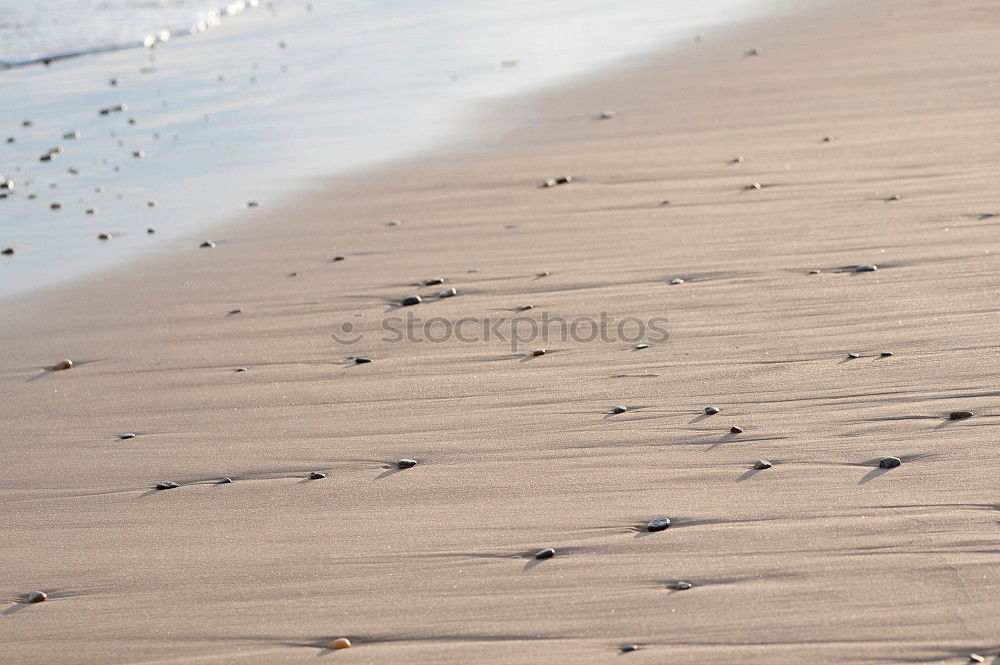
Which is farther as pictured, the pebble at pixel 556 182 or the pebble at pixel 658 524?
the pebble at pixel 556 182

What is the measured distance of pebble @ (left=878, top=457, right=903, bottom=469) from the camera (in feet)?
12.1

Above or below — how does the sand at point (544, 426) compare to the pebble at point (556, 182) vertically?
below

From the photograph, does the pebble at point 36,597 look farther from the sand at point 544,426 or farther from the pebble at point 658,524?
the pebble at point 658,524

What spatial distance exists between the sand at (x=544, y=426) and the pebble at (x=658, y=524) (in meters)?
0.03

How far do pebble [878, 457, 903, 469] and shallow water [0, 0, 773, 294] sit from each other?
443 cm

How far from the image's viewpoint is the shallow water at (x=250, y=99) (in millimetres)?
7492

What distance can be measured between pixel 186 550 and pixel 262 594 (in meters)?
0.40

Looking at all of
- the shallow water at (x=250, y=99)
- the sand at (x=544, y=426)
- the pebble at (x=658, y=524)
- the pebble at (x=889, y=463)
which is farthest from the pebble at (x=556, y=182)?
the pebble at (x=658, y=524)

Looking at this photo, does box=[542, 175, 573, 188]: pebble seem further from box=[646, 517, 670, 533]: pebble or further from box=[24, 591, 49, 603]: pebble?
box=[24, 591, 49, 603]: pebble

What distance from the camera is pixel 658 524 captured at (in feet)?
11.5

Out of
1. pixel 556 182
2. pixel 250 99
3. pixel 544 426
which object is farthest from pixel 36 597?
pixel 250 99

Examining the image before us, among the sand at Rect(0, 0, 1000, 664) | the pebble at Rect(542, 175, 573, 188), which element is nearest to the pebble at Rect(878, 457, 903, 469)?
the sand at Rect(0, 0, 1000, 664)

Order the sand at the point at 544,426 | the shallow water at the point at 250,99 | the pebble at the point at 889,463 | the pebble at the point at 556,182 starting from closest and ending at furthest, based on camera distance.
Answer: the sand at the point at 544,426
the pebble at the point at 889,463
the pebble at the point at 556,182
the shallow water at the point at 250,99

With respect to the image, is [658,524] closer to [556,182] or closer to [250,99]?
[556,182]
